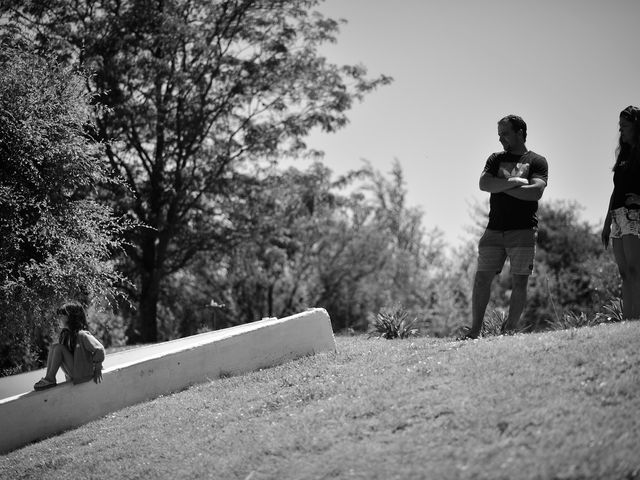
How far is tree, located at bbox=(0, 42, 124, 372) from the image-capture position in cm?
1152

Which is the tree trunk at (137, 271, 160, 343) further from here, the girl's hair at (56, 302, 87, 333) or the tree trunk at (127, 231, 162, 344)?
the girl's hair at (56, 302, 87, 333)

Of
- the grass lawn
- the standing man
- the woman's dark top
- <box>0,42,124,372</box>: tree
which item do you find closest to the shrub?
the grass lawn

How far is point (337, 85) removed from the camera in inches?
867

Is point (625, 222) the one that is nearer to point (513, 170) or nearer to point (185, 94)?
point (513, 170)

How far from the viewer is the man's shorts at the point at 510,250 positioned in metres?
8.62

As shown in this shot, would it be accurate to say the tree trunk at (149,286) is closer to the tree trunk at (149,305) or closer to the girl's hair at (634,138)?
the tree trunk at (149,305)

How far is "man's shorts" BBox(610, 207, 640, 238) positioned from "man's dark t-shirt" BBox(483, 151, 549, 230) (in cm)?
91

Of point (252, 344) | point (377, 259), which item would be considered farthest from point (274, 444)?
point (377, 259)

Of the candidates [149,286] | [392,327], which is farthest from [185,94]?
[392,327]

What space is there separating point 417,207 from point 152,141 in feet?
94.0

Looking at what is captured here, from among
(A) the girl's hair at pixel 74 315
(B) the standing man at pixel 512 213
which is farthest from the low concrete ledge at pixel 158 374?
(B) the standing man at pixel 512 213

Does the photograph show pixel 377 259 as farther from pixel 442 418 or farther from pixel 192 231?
pixel 442 418

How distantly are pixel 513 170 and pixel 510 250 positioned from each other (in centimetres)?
95

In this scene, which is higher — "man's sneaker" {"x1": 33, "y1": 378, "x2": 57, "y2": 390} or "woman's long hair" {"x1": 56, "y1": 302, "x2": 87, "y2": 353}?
"woman's long hair" {"x1": 56, "y1": 302, "x2": 87, "y2": 353}
